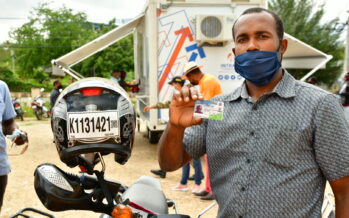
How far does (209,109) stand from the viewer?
58.2 inches

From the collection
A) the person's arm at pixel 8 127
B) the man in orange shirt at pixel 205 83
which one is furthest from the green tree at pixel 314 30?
the person's arm at pixel 8 127

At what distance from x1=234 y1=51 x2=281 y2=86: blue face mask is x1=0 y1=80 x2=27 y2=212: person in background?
2328mm

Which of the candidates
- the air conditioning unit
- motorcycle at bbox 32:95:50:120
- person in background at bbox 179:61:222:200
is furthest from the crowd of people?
motorcycle at bbox 32:95:50:120

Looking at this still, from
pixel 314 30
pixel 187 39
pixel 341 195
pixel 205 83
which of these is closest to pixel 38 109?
pixel 187 39

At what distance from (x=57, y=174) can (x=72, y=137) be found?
165mm

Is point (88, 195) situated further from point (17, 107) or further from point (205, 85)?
point (17, 107)

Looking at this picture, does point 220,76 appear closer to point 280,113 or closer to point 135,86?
point 135,86

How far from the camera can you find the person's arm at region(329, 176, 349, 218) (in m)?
1.46

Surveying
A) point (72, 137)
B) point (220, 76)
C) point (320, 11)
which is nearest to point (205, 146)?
point (72, 137)

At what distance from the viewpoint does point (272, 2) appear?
2862 centimetres

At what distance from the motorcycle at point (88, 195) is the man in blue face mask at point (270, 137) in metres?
0.32

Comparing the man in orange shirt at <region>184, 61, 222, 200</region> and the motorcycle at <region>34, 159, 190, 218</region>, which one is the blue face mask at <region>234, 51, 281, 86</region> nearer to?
the motorcycle at <region>34, 159, 190, 218</region>

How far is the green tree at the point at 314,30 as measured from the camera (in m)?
26.3

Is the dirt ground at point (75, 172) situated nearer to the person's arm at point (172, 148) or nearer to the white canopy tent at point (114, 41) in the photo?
the white canopy tent at point (114, 41)
